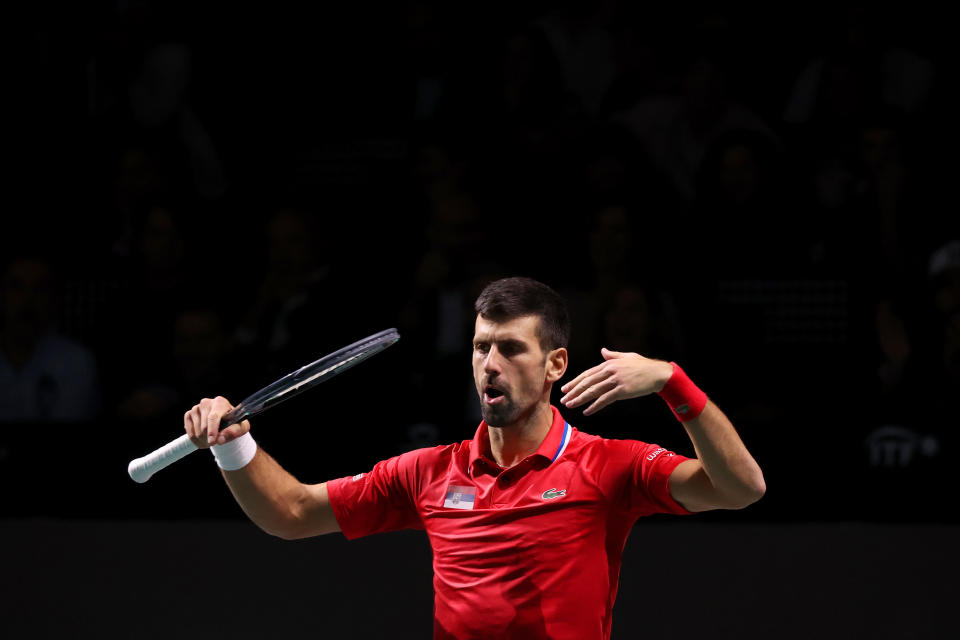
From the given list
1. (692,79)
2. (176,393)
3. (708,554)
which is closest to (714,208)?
(692,79)

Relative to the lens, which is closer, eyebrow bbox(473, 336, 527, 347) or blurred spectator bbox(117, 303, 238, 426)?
eyebrow bbox(473, 336, 527, 347)

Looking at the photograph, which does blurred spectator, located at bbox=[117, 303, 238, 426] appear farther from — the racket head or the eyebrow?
the eyebrow

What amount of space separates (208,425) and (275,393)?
254 millimetres

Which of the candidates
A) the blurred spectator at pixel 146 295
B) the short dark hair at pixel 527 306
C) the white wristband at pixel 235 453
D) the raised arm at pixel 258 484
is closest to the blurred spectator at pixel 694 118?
the blurred spectator at pixel 146 295

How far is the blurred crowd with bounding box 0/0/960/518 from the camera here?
5.14 metres

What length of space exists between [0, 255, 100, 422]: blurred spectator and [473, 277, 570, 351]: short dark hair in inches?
116

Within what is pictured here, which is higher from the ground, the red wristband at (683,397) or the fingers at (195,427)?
the red wristband at (683,397)

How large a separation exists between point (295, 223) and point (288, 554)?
2068mm

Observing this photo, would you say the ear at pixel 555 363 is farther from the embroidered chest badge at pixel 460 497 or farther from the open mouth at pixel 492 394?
the embroidered chest badge at pixel 460 497

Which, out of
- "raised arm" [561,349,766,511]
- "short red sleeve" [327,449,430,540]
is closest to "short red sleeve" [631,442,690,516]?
"raised arm" [561,349,766,511]

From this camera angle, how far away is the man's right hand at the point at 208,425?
3.32 metres

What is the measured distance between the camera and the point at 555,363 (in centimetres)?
339

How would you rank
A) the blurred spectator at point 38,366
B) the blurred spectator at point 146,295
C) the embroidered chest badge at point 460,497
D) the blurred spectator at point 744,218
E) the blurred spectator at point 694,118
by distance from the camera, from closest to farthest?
1. the embroidered chest badge at point 460,497
2. the blurred spectator at point 38,366
3. the blurred spectator at point 146,295
4. the blurred spectator at point 744,218
5. the blurred spectator at point 694,118

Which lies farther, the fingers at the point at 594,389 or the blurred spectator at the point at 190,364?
the blurred spectator at the point at 190,364
